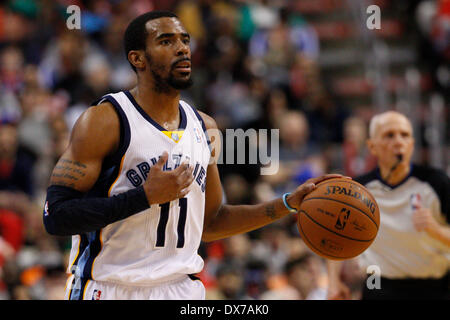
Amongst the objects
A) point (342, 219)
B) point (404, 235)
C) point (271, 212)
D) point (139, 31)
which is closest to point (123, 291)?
point (271, 212)

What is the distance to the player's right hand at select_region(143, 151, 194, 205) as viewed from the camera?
Result: 11.7 feet

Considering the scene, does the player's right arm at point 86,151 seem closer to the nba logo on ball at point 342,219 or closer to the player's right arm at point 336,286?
the nba logo on ball at point 342,219

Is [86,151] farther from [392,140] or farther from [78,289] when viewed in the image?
[392,140]

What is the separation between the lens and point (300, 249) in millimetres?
7941

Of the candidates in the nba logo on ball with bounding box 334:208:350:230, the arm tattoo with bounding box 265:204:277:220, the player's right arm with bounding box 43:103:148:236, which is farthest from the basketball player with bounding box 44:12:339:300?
the nba logo on ball with bounding box 334:208:350:230

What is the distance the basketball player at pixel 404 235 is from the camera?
5.34m

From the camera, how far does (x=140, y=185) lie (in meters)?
3.74

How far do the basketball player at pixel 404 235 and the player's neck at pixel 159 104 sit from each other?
211 cm

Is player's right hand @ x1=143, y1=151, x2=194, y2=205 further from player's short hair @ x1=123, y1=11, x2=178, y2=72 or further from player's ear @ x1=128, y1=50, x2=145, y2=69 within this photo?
player's short hair @ x1=123, y1=11, x2=178, y2=72

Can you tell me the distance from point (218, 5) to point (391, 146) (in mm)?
6903

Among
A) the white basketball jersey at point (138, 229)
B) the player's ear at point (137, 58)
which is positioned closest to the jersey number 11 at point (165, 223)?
the white basketball jersey at point (138, 229)

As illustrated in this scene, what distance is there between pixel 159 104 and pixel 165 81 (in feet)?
0.49
